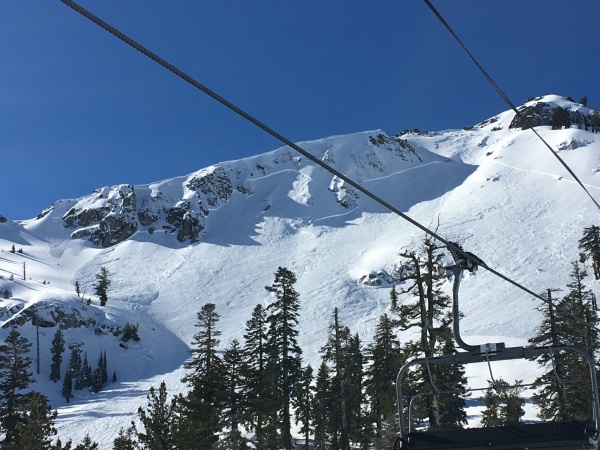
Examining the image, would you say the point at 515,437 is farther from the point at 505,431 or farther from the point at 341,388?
the point at 341,388

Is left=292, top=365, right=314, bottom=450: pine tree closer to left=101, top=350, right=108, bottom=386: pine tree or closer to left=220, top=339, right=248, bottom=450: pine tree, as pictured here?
left=220, top=339, right=248, bottom=450: pine tree

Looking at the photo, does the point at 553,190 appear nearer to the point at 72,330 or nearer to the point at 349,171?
the point at 349,171

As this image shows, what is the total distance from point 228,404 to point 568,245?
8470cm

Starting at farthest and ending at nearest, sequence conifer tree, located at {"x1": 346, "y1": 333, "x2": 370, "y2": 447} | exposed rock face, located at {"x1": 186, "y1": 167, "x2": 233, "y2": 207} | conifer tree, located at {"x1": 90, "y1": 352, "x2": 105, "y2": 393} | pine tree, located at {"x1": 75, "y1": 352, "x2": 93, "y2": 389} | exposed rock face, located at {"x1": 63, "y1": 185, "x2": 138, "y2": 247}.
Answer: exposed rock face, located at {"x1": 186, "y1": 167, "x2": 233, "y2": 207}, exposed rock face, located at {"x1": 63, "y1": 185, "x2": 138, "y2": 247}, pine tree, located at {"x1": 75, "y1": 352, "x2": 93, "y2": 389}, conifer tree, located at {"x1": 90, "y1": 352, "x2": 105, "y2": 393}, conifer tree, located at {"x1": 346, "y1": 333, "x2": 370, "y2": 447}

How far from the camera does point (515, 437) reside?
22.3 feet

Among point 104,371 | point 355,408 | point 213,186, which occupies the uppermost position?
point 213,186

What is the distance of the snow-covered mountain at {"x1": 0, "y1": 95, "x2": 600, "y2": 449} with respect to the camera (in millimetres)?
80625

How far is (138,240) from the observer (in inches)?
6545

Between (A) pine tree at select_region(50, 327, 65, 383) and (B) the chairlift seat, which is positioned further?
(A) pine tree at select_region(50, 327, 65, 383)

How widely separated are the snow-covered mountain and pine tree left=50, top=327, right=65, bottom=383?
1633 millimetres

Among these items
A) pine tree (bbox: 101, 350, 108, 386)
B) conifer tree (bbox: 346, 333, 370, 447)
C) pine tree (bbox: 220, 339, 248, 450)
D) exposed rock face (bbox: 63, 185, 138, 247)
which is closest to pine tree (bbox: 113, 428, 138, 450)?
pine tree (bbox: 220, 339, 248, 450)

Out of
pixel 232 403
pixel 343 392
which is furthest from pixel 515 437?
pixel 343 392

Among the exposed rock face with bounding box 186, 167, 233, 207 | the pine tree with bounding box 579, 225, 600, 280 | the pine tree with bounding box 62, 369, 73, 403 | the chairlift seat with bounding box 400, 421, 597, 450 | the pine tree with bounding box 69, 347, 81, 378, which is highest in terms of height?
the exposed rock face with bounding box 186, 167, 233, 207

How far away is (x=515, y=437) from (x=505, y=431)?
0.50ft
